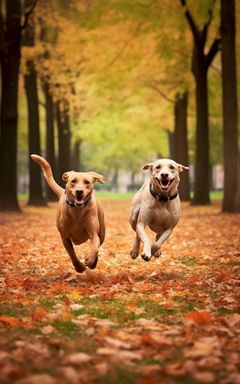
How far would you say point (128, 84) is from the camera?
27406 millimetres

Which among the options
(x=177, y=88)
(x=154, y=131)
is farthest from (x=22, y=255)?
(x=154, y=131)

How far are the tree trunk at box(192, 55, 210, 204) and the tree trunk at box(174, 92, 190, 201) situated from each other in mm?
3517

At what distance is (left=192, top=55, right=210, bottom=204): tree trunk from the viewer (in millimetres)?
22531

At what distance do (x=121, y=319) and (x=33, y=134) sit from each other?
798 inches

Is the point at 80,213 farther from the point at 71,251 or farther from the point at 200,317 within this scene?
the point at 200,317

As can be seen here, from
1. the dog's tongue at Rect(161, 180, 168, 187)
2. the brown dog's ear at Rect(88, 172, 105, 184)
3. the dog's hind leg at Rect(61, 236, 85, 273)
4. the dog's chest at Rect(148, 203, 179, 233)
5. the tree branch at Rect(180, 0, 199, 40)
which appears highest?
the tree branch at Rect(180, 0, 199, 40)

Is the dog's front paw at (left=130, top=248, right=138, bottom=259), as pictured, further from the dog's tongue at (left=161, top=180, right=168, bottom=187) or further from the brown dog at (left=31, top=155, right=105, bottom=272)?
the dog's tongue at (left=161, top=180, right=168, bottom=187)

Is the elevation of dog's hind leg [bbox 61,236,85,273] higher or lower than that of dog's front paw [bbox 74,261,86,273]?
higher

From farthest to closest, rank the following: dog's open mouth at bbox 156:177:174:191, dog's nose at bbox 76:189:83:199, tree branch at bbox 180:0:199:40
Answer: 1. tree branch at bbox 180:0:199:40
2. dog's open mouth at bbox 156:177:174:191
3. dog's nose at bbox 76:189:83:199

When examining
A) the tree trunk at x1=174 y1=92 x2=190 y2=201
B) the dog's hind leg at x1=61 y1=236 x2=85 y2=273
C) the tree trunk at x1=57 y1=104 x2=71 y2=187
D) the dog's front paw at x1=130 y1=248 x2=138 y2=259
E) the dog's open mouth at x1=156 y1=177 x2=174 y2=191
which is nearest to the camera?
the dog's hind leg at x1=61 y1=236 x2=85 y2=273

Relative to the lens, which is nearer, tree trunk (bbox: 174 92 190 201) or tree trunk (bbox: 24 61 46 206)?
tree trunk (bbox: 24 61 46 206)

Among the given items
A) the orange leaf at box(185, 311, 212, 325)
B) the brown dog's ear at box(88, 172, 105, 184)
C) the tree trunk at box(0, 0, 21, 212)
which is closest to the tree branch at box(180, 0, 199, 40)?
the tree trunk at box(0, 0, 21, 212)

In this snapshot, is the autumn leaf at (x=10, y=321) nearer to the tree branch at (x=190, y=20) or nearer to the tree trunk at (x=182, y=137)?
the tree branch at (x=190, y=20)

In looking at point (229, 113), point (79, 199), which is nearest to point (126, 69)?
point (229, 113)
